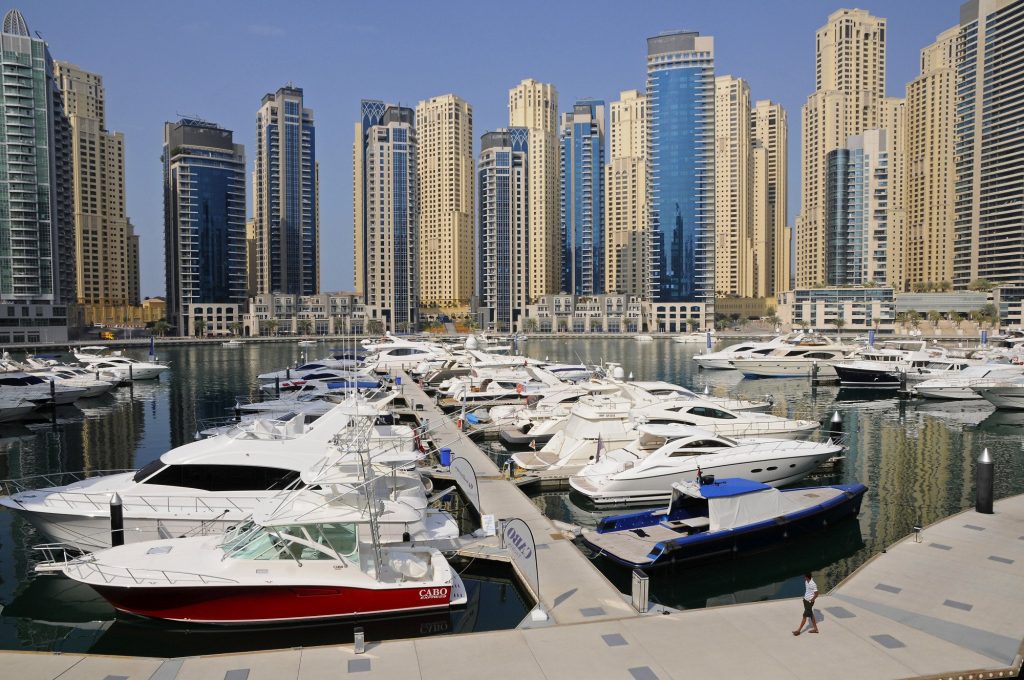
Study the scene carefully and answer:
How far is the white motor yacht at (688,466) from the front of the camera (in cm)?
2542

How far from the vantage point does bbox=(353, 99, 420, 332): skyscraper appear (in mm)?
188875

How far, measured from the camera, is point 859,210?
582ft

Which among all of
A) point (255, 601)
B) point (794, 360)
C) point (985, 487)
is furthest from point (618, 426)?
point (794, 360)

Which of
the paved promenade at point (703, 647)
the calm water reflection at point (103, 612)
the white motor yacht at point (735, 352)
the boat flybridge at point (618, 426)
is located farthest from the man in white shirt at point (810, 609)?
the white motor yacht at point (735, 352)

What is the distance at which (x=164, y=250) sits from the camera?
648ft

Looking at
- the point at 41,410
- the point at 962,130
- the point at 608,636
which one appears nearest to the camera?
the point at 608,636

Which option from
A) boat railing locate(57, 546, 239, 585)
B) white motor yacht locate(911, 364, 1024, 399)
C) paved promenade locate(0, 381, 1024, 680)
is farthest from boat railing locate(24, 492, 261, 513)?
white motor yacht locate(911, 364, 1024, 399)

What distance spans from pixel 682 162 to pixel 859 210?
142ft

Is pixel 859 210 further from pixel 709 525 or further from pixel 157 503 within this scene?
pixel 157 503

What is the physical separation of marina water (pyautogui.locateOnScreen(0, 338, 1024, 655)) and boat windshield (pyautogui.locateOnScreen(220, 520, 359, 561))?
1.51 metres

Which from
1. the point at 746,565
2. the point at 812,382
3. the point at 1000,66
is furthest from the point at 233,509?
the point at 1000,66

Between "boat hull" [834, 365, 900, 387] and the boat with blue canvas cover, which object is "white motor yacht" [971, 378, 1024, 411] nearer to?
"boat hull" [834, 365, 900, 387]

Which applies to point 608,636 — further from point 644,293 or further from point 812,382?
point 644,293

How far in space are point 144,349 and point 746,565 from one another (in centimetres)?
14133
